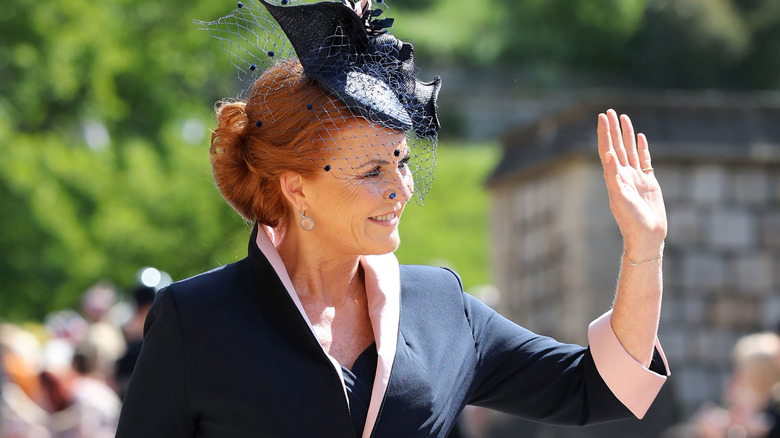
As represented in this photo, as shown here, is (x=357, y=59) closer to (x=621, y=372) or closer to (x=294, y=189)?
(x=294, y=189)

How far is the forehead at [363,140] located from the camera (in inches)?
107

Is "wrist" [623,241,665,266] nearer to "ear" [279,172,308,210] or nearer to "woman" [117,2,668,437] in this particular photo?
"woman" [117,2,668,437]

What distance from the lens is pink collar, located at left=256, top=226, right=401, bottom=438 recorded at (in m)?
2.68

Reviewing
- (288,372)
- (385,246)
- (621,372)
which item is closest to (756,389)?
(621,372)

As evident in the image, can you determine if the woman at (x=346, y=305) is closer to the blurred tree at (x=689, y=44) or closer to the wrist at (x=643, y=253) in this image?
the wrist at (x=643, y=253)

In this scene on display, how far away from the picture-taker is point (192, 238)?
672 inches

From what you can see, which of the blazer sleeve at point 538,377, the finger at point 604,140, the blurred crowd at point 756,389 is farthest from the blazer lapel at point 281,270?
the blurred crowd at point 756,389

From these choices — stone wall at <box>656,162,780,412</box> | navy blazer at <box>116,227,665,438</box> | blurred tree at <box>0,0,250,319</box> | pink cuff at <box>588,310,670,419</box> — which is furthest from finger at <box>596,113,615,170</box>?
blurred tree at <box>0,0,250,319</box>

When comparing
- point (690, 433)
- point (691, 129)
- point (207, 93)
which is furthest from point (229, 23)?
point (207, 93)

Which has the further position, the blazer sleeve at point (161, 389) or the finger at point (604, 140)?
the finger at point (604, 140)

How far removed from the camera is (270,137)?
278 cm

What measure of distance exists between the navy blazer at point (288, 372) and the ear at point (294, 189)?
0.44ft

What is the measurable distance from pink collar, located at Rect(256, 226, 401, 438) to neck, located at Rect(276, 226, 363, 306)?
54 mm

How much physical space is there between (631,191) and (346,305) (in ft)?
2.31
